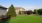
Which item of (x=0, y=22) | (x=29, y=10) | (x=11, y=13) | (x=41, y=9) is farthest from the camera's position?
(x=29, y=10)

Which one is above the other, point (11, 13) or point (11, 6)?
point (11, 6)

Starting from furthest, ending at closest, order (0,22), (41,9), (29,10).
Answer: (29,10) → (41,9) → (0,22)

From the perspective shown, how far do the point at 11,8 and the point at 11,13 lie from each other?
4.12 feet

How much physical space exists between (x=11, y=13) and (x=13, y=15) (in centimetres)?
62

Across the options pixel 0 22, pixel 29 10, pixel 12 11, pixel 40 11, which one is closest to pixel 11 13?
pixel 12 11

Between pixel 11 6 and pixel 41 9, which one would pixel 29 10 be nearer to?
pixel 41 9

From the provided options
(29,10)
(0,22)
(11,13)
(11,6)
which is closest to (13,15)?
(11,13)

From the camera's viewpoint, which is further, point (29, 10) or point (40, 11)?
point (29, 10)

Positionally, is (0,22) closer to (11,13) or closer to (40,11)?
(11,13)

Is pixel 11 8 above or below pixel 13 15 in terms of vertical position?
above

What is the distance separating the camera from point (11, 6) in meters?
21.1

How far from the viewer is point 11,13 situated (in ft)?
66.8

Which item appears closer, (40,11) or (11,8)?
(11,8)

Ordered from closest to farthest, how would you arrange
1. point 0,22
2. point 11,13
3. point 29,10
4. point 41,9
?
point 0,22 < point 11,13 < point 41,9 < point 29,10
